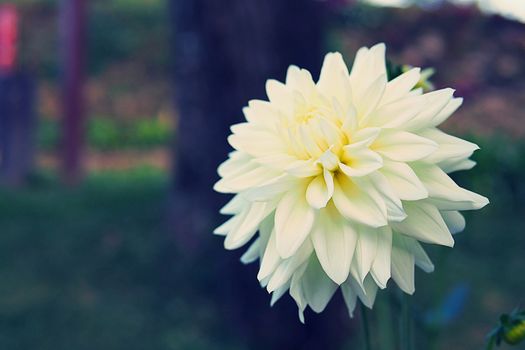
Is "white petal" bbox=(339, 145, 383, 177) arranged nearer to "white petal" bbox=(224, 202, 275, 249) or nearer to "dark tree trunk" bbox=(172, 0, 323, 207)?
"white petal" bbox=(224, 202, 275, 249)

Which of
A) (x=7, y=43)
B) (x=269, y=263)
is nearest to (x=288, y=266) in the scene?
(x=269, y=263)

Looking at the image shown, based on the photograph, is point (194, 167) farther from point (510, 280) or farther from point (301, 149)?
point (301, 149)

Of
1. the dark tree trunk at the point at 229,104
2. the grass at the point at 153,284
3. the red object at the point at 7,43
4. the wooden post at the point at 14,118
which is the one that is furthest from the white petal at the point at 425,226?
the red object at the point at 7,43

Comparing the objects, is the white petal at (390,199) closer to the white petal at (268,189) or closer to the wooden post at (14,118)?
the white petal at (268,189)

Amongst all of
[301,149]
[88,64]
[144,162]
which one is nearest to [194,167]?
[301,149]

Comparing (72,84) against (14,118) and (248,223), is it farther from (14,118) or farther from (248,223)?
(248,223)
